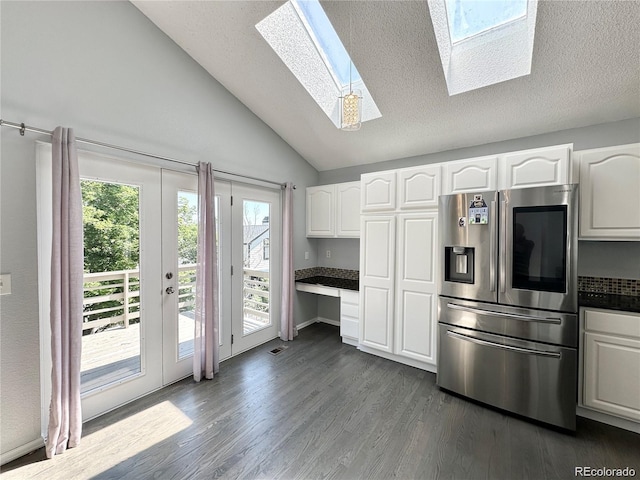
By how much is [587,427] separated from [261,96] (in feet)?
13.9

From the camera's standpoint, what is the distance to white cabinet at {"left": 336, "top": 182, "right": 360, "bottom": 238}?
3756 mm

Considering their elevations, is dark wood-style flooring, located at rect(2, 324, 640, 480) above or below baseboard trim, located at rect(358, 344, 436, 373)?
below

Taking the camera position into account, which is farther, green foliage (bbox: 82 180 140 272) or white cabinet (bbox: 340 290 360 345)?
white cabinet (bbox: 340 290 360 345)

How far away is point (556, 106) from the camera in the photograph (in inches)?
97.5

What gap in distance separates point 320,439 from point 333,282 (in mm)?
2180

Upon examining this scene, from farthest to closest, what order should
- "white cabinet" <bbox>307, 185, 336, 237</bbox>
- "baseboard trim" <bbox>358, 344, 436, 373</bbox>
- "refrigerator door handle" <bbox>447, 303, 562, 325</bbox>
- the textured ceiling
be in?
"white cabinet" <bbox>307, 185, 336, 237</bbox> < "baseboard trim" <bbox>358, 344, 436, 373</bbox> < "refrigerator door handle" <bbox>447, 303, 562, 325</bbox> < the textured ceiling

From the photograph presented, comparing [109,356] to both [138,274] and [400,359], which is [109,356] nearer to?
[138,274]

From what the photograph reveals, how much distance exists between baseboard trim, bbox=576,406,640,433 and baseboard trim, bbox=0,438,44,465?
4.10m

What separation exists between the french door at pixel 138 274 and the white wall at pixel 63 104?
0.32 ft

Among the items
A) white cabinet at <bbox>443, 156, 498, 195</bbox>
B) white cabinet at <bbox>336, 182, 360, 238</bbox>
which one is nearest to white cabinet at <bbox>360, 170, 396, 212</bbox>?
white cabinet at <bbox>336, 182, 360, 238</bbox>

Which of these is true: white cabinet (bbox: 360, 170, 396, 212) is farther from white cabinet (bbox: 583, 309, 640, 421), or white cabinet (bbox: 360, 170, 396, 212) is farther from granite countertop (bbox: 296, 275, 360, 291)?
white cabinet (bbox: 583, 309, 640, 421)

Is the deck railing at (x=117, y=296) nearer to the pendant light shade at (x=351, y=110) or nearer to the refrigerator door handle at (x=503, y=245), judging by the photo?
the pendant light shade at (x=351, y=110)

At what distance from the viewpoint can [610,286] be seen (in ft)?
8.29

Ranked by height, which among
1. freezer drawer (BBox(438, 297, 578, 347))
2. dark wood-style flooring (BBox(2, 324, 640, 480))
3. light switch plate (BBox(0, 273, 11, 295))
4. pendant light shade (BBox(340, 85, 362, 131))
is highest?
pendant light shade (BBox(340, 85, 362, 131))
